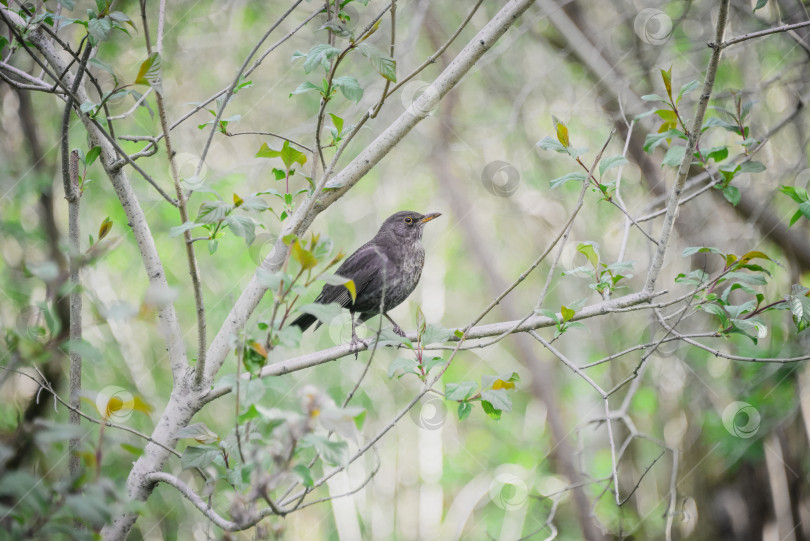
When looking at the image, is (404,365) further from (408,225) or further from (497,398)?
(408,225)

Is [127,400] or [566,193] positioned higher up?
[566,193]

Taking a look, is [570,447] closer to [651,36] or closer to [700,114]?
[651,36]

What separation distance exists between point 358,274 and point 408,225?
1.85ft

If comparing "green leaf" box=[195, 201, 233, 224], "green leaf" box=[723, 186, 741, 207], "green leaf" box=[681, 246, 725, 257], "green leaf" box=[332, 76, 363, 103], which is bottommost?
"green leaf" box=[681, 246, 725, 257]

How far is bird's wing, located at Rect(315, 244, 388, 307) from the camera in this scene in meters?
3.92

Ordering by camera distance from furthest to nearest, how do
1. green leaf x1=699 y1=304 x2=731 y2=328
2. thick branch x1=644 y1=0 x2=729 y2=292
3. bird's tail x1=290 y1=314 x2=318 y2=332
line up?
bird's tail x1=290 y1=314 x2=318 y2=332
green leaf x1=699 y1=304 x2=731 y2=328
thick branch x1=644 y1=0 x2=729 y2=292

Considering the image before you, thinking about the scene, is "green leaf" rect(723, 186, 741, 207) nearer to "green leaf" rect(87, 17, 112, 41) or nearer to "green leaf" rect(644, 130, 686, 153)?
"green leaf" rect(644, 130, 686, 153)

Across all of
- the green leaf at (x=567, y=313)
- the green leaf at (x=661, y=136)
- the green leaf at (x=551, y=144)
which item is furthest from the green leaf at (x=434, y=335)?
the green leaf at (x=661, y=136)

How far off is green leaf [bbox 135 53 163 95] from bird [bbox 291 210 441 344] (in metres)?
2.08

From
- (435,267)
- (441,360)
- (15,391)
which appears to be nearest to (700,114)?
(441,360)

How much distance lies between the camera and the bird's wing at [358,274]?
154 inches

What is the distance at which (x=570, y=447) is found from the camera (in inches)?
249

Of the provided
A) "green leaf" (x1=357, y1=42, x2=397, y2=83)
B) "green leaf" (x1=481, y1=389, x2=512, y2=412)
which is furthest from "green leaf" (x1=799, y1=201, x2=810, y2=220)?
"green leaf" (x1=357, y1=42, x2=397, y2=83)

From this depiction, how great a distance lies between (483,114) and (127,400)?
623 centimetres
